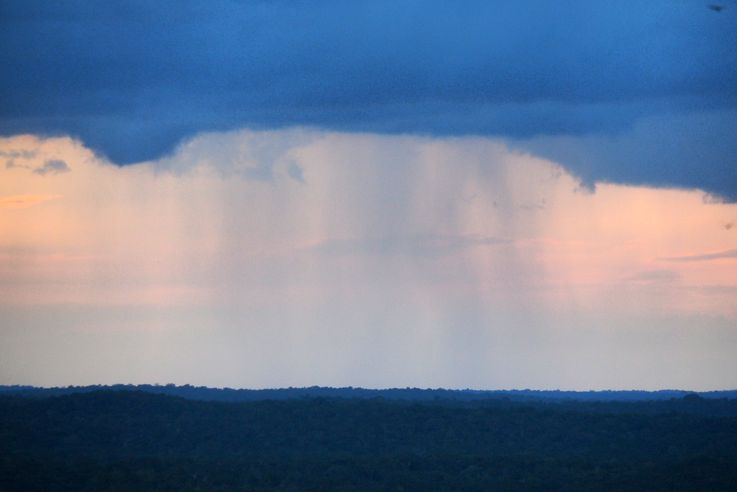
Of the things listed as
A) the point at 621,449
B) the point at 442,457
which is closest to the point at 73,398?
the point at 442,457

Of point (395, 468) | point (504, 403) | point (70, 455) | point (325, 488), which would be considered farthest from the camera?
point (504, 403)

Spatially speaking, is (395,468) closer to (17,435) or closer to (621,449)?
(621,449)

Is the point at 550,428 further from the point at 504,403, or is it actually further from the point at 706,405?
the point at 706,405

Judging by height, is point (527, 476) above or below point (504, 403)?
below

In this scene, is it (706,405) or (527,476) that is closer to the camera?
(527,476)

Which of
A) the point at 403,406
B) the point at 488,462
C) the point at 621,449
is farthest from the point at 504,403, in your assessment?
the point at 488,462

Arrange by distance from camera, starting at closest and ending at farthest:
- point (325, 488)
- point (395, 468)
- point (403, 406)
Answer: point (325, 488), point (395, 468), point (403, 406)
